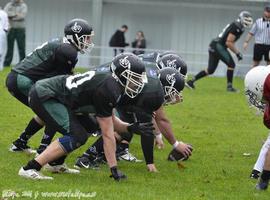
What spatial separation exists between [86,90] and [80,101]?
15cm

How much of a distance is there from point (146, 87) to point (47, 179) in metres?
1.44

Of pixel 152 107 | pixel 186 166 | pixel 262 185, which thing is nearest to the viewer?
pixel 262 185

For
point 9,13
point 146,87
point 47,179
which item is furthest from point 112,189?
point 9,13

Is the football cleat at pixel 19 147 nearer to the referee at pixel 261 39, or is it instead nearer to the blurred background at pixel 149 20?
Result: the referee at pixel 261 39

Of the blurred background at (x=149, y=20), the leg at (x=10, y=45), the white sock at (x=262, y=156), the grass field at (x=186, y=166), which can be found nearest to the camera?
the grass field at (x=186, y=166)

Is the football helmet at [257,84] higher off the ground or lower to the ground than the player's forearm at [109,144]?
higher

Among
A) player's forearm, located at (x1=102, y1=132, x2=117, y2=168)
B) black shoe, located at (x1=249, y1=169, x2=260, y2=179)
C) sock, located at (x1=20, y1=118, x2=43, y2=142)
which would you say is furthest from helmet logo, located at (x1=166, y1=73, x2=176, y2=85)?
sock, located at (x1=20, y1=118, x2=43, y2=142)

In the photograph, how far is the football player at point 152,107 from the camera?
7539 mm

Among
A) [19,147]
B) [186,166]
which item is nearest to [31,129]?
[19,147]

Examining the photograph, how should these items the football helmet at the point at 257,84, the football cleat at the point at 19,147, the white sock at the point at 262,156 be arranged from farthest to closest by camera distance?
Result: the football cleat at the point at 19,147 < the white sock at the point at 262,156 < the football helmet at the point at 257,84

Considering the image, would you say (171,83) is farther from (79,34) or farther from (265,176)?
(265,176)

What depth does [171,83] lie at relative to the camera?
779cm

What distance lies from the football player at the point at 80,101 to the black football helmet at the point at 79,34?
2.93 ft

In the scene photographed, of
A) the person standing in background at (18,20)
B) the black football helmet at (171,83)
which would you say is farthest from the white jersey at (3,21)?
the black football helmet at (171,83)
